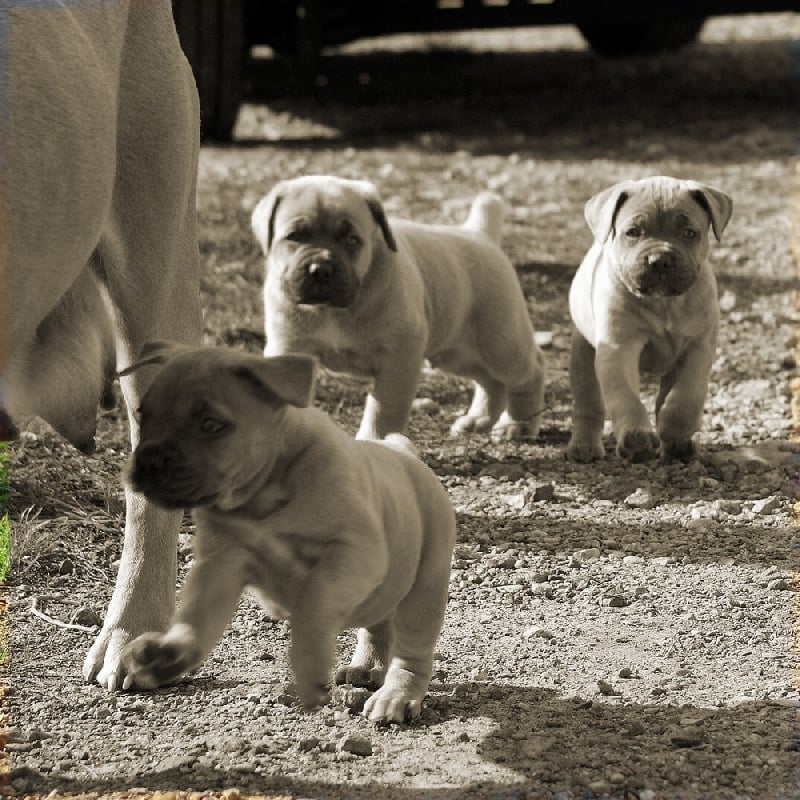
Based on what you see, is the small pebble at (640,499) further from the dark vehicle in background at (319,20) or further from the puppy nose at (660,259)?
the dark vehicle in background at (319,20)

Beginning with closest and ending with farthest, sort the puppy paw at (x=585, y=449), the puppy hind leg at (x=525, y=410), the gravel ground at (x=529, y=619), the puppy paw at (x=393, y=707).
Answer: the gravel ground at (x=529, y=619) → the puppy paw at (x=393, y=707) → the puppy paw at (x=585, y=449) → the puppy hind leg at (x=525, y=410)

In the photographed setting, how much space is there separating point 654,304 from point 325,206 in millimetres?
1136

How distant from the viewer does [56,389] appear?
360 centimetres

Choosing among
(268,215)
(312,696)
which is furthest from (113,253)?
(312,696)

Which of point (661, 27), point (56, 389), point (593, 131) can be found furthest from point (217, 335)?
point (661, 27)

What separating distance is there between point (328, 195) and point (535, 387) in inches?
48.7

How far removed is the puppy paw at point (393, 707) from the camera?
3.18 m

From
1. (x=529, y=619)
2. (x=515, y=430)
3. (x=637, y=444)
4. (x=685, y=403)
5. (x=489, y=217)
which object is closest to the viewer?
(x=529, y=619)

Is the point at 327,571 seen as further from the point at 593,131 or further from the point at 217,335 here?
the point at 593,131

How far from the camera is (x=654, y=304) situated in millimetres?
4926

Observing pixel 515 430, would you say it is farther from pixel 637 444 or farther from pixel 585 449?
pixel 637 444

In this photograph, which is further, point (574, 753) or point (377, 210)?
point (377, 210)

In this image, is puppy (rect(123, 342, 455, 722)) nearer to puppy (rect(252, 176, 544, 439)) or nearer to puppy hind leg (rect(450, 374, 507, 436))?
puppy (rect(252, 176, 544, 439))

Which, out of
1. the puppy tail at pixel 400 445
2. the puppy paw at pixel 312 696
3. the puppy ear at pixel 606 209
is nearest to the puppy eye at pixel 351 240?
the puppy ear at pixel 606 209
